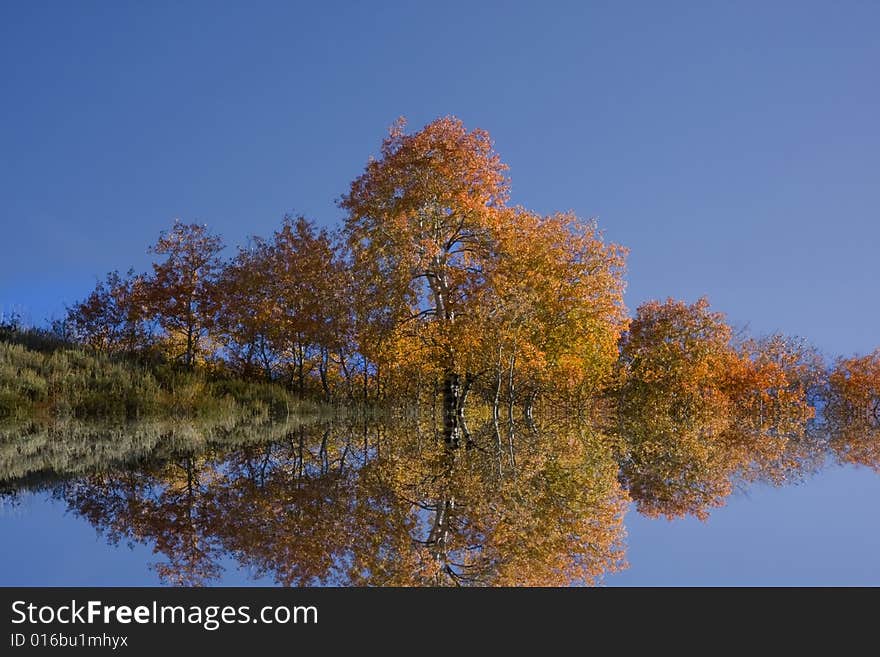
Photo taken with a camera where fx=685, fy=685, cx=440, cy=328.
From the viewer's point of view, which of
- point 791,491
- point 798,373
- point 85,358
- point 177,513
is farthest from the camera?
point 798,373

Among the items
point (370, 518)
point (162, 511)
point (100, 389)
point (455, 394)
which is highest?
point (455, 394)

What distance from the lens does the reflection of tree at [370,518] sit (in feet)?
12.3

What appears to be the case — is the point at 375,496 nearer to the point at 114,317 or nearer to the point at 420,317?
the point at 420,317

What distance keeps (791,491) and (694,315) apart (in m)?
31.1

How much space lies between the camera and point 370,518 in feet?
Answer: 16.5

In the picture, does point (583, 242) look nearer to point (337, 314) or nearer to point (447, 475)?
point (337, 314)

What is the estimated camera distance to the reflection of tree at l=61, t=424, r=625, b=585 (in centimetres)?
374

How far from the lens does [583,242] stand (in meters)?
28.1

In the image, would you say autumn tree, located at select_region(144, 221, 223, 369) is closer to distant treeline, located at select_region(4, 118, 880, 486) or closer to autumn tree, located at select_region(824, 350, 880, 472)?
distant treeline, located at select_region(4, 118, 880, 486)

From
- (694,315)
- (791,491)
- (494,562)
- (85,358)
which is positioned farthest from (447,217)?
(494,562)

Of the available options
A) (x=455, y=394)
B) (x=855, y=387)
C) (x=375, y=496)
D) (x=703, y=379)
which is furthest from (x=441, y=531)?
(x=855, y=387)

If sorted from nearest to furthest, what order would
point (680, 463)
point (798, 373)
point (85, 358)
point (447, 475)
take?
point (447, 475) < point (680, 463) < point (85, 358) < point (798, 373)

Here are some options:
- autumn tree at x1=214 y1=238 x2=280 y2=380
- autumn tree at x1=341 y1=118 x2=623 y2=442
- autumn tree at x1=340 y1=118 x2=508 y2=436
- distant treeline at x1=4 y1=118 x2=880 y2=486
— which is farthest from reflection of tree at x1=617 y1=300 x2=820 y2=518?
autumn tree at x1=214 y1=238 x2=280 y2=380
